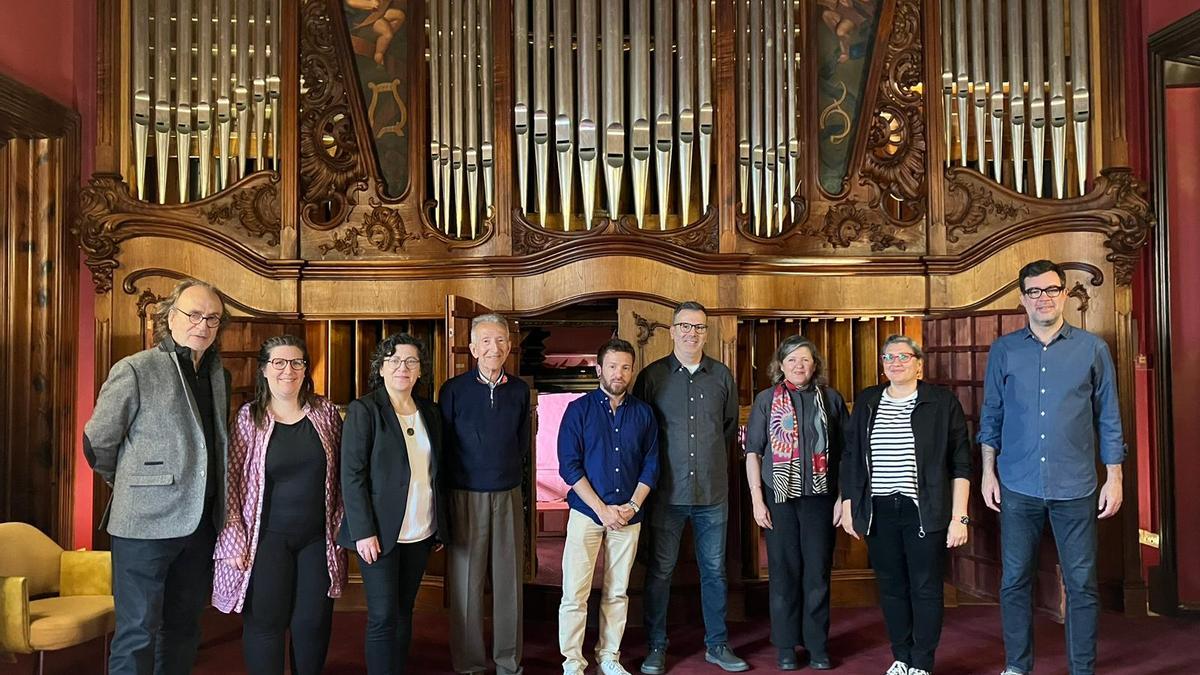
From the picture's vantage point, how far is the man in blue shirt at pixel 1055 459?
11.4 feet

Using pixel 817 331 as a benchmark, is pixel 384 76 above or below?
above

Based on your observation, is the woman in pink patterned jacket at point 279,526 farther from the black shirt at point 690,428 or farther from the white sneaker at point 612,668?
the black shirt at point 690,428

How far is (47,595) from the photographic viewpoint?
12.5 feet

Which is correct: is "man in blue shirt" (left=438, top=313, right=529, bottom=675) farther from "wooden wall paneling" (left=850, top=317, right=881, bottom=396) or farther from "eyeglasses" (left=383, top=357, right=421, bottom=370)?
"wooden wall paneling" (left=850, top=317, right=881, bottom=396)

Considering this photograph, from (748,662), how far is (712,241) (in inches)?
80.6

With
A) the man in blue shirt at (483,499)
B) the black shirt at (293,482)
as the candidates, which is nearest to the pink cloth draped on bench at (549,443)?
the man in blue shirt at (483,499)

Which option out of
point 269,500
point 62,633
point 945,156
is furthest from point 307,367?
point 945,156

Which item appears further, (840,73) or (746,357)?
(746,357)

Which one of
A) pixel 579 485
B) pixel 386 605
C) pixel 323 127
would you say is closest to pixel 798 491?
pixel 579 485

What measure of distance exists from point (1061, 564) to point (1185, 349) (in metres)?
2.01

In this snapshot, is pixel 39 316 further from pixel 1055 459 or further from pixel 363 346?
pixel 1055 459

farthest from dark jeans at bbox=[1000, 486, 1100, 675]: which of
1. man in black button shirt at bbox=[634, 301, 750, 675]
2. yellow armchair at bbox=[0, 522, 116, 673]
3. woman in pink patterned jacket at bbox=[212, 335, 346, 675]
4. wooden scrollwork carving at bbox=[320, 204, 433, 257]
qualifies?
yellow armchair at bbox=[0, 522, 116, 673]

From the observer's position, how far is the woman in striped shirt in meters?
3.56

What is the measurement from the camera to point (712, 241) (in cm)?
480
